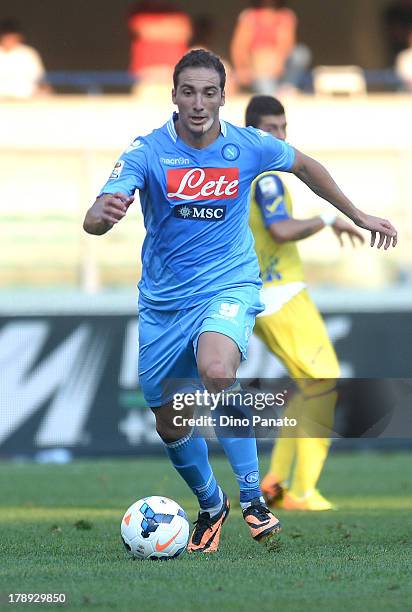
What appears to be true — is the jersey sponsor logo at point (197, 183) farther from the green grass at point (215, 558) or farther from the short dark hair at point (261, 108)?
the short dark hair at point (261, 108)

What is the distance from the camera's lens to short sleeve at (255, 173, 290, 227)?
8547 mm

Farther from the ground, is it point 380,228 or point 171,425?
point 380,228

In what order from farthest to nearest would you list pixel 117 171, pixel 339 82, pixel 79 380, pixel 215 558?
pixel 339 82 < pixel 79 380 < pixel 215 558 < pixel 117 171

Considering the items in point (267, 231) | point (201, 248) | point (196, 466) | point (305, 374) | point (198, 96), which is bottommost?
point (305, 374)

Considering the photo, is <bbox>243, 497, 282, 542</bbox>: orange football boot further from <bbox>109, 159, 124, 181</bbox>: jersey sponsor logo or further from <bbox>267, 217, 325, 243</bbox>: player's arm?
<bbox>267, 217, 325, 243</bbox>: player's arm

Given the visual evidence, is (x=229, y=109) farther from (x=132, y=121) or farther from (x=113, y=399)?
(x=113, y=399)

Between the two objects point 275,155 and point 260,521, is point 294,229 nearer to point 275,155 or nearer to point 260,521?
point 275,155

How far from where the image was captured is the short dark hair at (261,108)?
324 inches

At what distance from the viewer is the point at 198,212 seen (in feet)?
20.8

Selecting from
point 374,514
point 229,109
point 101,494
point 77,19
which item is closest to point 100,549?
point 374,514

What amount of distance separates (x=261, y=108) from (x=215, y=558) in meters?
3.10

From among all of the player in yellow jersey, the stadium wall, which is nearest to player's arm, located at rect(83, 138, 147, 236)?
the player in yellow jersey

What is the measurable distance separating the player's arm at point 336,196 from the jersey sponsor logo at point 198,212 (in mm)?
487

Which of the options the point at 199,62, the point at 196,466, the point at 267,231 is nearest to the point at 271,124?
the point at 267,231
